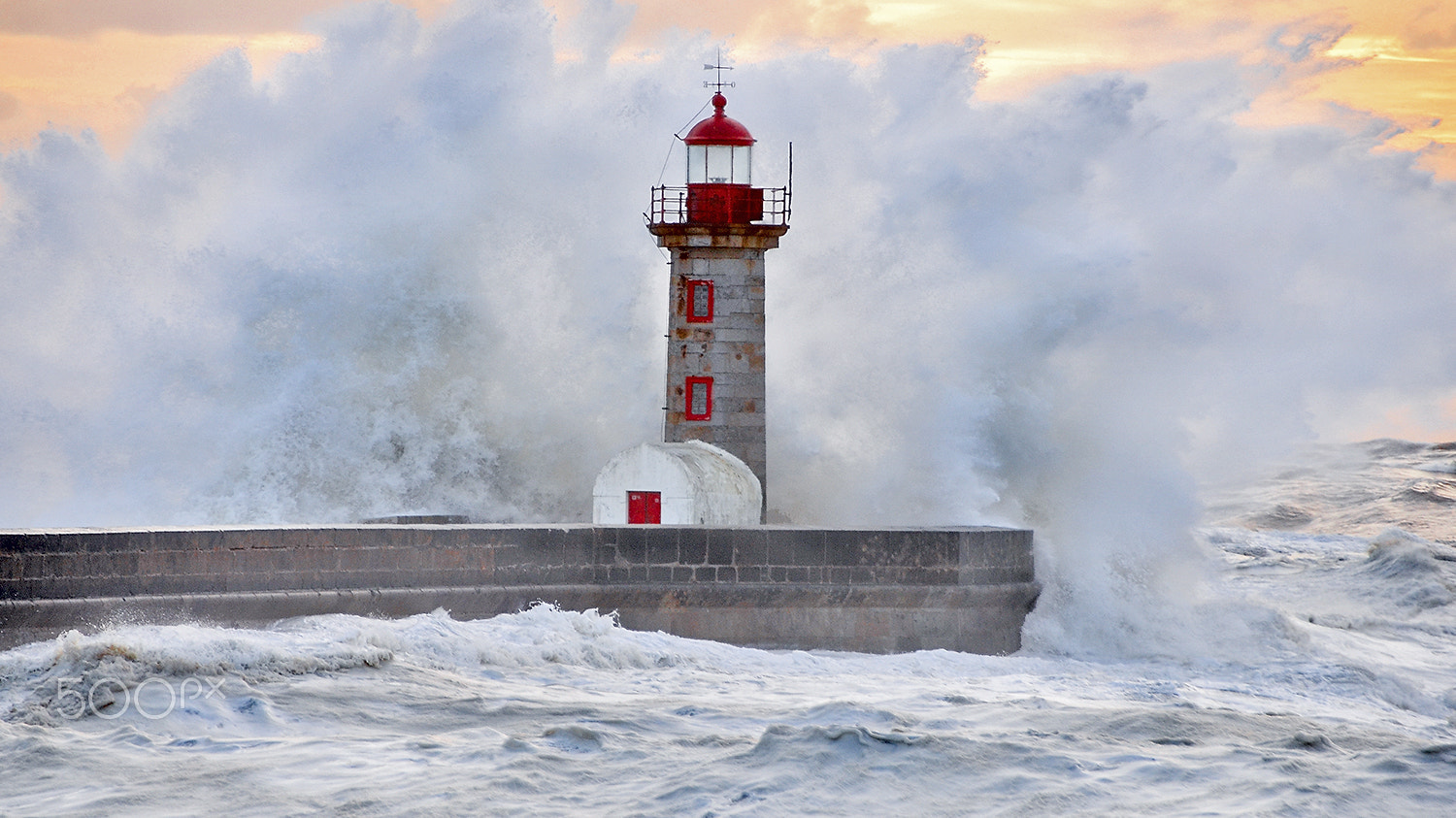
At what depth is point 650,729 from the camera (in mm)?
6523

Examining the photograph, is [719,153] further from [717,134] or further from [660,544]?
[660,544]

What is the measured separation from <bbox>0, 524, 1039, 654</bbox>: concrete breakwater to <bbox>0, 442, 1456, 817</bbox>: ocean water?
17cm

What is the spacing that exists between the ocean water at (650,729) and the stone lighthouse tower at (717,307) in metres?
3.37

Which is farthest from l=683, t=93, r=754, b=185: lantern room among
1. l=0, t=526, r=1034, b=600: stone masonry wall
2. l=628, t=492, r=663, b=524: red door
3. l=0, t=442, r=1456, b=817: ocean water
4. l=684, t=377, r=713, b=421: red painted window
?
l=0, t=442, r=1456, b=817: ocean water

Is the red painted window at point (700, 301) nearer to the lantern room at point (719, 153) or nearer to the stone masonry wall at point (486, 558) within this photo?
the lantern room at point (719, 153)

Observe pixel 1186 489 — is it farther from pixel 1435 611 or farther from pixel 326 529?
pixel 326 529

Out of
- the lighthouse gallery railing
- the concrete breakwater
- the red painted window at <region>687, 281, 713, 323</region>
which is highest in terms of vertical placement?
the lighthouse gallery railing

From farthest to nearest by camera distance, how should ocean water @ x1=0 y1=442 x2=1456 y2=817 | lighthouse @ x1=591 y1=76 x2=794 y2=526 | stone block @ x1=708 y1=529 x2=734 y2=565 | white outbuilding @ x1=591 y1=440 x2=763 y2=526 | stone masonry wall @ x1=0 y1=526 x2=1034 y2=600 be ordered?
lighthouse @ x1=591 y1=76 x2=794 y2=526
white outbuilding @ x1=591 y1=440 x2=763 y2=526
stone block @ x1=708 y1=529 x2=734 y2=565
stone masonry wall @ x1=0 y1=526 x2=1034 y2=600
ocean water @ x1=0 y1=442 x2=1456 y2=817

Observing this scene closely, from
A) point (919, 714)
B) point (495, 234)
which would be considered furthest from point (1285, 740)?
point (495, 234)

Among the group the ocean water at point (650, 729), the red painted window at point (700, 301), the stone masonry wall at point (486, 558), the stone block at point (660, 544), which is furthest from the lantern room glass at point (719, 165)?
the ocean water at point (650, 729)

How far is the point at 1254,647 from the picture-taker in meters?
9.94

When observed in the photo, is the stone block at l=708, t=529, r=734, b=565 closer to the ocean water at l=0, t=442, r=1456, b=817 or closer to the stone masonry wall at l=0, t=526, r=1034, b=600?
the stone masonry wall at l=0, t=526, r=1034, b=600

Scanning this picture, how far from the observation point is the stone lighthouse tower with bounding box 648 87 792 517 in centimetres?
1191

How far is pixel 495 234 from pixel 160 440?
3.81m
